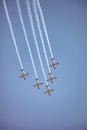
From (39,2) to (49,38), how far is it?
60 centimetres

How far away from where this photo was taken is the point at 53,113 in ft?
15.2

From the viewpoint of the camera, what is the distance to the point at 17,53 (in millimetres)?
4477

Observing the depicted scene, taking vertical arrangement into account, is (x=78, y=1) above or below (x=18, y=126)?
above

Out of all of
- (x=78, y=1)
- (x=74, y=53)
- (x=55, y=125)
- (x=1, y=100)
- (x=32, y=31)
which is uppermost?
(x=78, y=1)

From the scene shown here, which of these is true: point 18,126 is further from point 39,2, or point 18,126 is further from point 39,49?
point 39,2

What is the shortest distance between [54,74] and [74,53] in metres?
0.48

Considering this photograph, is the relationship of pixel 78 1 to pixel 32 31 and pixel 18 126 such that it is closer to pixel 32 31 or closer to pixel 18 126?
pixel 32 31

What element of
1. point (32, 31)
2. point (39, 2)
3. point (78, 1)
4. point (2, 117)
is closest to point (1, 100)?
point (2, 117)

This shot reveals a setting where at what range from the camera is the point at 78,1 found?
15.0 ft

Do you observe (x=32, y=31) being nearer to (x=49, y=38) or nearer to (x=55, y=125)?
(x=49, y=38)

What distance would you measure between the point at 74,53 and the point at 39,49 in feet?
1.90

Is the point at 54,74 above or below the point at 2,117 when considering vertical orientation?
above

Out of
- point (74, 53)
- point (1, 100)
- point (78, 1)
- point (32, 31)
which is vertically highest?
point (78, 1)

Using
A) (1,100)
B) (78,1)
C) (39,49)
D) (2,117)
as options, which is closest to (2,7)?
(39,49)
